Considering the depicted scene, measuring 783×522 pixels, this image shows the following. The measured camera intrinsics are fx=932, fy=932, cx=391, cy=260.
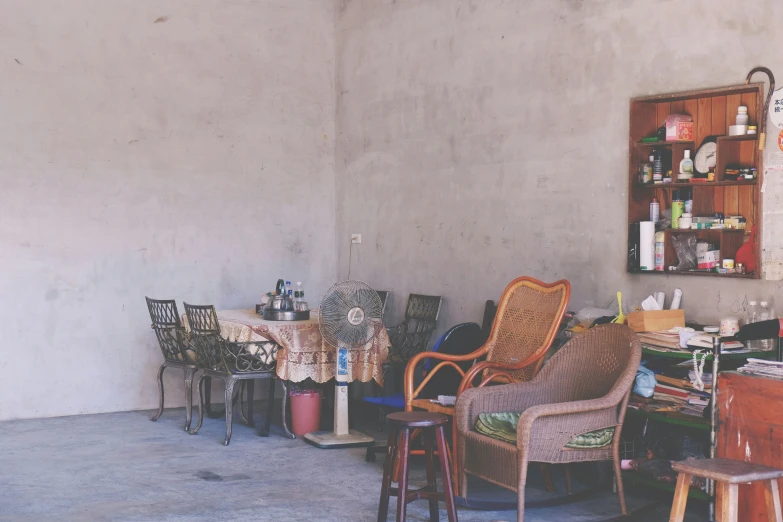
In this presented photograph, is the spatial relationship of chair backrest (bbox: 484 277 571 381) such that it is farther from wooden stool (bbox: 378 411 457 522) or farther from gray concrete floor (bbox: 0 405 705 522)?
wooden stool (bbox: 378 411 457 522)

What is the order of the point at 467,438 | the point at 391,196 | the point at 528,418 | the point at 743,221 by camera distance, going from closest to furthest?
1. the point at 528,418
2. the point at 467,438
3. the point at 743,221
4. the point at 391,196

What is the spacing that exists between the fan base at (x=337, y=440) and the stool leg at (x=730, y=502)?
342cm

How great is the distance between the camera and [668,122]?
5652 mm

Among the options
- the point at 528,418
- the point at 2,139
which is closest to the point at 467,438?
the point at 528,418

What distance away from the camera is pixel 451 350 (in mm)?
6395

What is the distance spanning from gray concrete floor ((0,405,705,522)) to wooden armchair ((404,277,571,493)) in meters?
0.69

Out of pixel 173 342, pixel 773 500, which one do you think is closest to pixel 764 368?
pixel 773 500

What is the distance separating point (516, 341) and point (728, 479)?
7.22ft

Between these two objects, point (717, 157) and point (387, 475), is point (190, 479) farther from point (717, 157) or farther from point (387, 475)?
point (717, 157)

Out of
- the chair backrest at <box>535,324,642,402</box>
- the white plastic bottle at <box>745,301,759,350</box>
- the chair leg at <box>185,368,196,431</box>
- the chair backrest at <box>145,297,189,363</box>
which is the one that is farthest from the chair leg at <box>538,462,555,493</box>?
the chair backrest at <box>145,297,189,363</box>

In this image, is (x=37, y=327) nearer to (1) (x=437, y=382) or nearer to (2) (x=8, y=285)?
(2) (x=8, y=285)

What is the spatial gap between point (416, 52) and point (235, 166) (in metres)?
2.06

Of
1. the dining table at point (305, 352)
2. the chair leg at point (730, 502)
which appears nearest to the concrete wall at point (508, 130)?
the dining table at point (305, 352)

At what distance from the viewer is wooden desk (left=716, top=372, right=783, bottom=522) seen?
414 centimetres
